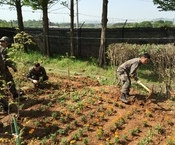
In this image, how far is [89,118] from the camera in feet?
25.5

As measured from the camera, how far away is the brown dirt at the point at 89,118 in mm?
6551

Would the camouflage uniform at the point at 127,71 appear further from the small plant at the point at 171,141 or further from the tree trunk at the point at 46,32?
the tree trunk at the point at 46,32

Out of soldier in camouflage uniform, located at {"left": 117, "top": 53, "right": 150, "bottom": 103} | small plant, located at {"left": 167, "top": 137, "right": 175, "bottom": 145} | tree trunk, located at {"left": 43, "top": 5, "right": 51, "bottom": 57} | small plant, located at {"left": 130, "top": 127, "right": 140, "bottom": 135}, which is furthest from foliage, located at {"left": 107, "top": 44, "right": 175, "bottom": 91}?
tree trunk, located at {"left": 43, "top": 5, "right": 51, "bottom": 57}

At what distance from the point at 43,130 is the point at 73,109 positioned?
152 centimetres

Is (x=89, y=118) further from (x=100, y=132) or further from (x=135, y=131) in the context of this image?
(x=135, y=131)

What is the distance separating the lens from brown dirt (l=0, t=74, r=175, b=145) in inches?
258

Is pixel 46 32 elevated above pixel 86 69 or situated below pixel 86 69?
above

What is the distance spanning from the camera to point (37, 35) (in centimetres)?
1977

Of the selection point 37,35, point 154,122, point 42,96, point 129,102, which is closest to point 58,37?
point 37,35

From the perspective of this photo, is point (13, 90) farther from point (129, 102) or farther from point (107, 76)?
point (107, 76)

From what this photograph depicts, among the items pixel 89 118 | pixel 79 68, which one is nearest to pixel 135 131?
pixel 89 118

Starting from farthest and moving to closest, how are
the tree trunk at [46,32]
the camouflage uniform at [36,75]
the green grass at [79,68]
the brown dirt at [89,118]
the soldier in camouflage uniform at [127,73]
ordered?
1. the tree trunk at [46,32]
2. the green grass at [79,68]
3. the camouflage uniform at [36,75]
4. the soldier in camouflage uniform at [127,73]
5. the brown dirt at [89,118]

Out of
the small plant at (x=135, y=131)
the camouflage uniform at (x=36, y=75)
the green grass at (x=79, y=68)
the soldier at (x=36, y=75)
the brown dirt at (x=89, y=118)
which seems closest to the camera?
the brown dirt at (x=89, y=118)

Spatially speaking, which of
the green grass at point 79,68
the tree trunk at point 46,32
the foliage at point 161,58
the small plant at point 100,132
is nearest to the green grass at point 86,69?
the green grass at point 79,68
